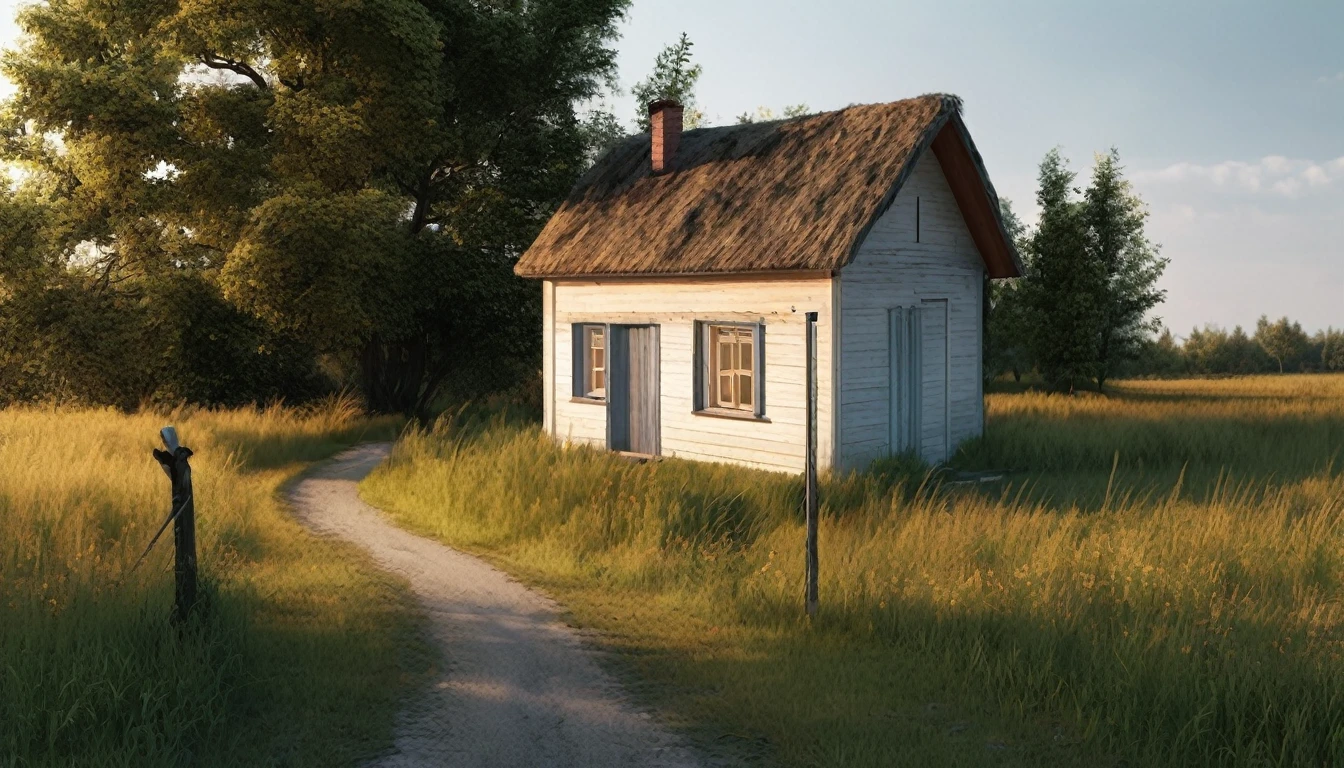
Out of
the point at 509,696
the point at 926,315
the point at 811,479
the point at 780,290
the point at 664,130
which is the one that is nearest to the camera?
the point at 509,696

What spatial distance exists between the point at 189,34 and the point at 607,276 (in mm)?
12554

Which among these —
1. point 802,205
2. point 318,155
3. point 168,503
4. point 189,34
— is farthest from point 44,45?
point 802,205

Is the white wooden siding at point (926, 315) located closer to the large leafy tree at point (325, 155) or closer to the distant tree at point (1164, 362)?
the large leafy tree at point (325, 155)

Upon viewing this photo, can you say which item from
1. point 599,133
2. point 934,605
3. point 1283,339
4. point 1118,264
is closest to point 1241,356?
point 1283,339

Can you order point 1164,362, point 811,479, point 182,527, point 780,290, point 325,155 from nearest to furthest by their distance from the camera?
point 182,527
point 811,479
point 780,290
point 325,155
point 1164,362

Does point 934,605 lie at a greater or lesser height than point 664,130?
lesser

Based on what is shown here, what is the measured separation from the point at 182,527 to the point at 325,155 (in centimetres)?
1701

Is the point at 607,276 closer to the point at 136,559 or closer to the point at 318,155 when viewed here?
the point at 318,155

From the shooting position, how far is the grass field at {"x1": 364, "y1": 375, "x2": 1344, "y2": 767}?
700 cm

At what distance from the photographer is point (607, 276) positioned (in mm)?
19578

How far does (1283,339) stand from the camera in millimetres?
66875

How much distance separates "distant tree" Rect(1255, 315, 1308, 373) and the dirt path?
66.5 meters

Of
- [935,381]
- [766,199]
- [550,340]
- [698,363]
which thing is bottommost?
[935,381]

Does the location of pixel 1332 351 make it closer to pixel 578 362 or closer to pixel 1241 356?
pixel 1241 356
